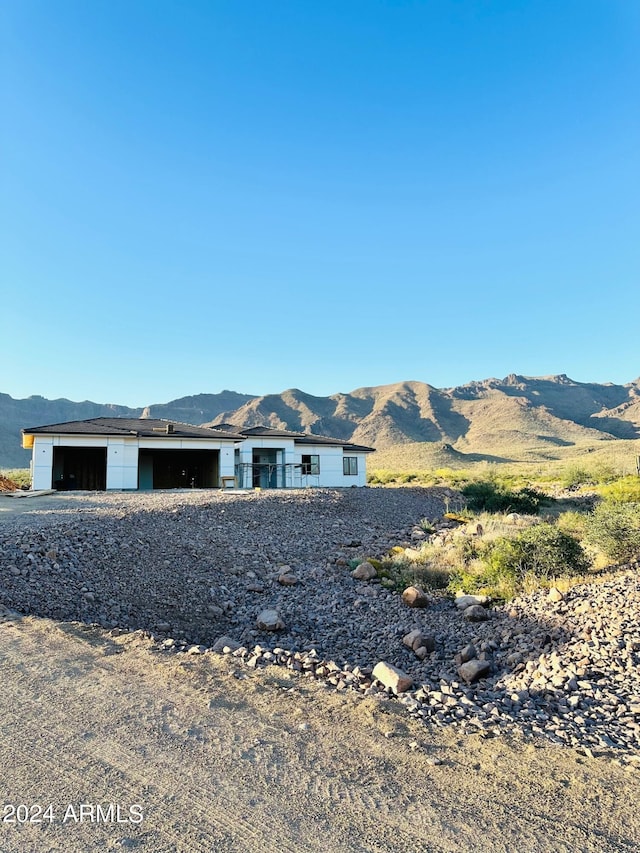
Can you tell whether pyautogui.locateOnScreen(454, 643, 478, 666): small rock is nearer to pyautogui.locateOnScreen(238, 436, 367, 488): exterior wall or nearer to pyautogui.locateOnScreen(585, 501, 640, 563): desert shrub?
pyautogui.locateOnScreen(585, 501, 640, 563): desert shrub

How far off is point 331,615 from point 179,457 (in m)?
26.5

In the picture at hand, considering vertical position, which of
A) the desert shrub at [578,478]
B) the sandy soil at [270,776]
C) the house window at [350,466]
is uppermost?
the house window at [350,466]

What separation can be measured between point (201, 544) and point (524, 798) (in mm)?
8993

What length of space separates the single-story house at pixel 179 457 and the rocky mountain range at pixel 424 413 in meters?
49.0

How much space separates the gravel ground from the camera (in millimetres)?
4633

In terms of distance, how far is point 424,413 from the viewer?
106312 millimetres

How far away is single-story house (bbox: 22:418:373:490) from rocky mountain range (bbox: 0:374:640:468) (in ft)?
161

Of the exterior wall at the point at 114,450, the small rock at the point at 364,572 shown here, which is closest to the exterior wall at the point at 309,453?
the exterior wall at the point at 114,450

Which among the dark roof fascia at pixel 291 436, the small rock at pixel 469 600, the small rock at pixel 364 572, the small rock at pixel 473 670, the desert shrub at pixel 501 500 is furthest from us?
the dark roof fascia at pixel 291 436

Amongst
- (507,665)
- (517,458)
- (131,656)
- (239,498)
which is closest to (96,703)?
(131,656)

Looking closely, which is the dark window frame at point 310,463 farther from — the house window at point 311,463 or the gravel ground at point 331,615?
the gravel ground at point 331,615

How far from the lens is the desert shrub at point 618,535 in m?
9.01

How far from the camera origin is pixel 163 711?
408 cm

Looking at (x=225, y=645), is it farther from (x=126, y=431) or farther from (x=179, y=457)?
(x=179, y=457)
